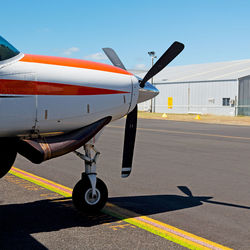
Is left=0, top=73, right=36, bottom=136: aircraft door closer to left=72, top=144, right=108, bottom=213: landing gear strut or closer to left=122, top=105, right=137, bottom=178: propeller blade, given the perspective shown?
left=72, top=144, right=108, bottom=213: landing gear strut

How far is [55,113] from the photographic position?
5.30 m

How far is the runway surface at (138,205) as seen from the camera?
484 centimetres

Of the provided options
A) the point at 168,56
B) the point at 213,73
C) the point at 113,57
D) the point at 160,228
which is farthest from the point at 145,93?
the point at 213,73

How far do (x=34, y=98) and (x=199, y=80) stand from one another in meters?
44.3

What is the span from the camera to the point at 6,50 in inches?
202

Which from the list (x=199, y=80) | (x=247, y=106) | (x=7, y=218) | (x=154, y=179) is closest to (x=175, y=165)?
(x=154, y=179)

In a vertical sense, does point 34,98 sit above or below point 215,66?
below

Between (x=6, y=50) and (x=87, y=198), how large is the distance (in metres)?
2.31

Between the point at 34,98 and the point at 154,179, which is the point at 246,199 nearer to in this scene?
the point at 154,179

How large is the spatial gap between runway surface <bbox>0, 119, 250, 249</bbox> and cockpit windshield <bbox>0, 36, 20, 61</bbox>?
2.16 meters

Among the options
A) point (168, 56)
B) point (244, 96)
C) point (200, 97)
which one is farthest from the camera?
point (200, 97)

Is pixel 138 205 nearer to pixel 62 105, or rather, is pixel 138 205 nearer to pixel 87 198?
pixel 87 198

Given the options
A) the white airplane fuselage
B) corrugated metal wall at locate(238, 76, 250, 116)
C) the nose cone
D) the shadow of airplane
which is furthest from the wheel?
corrugated metal wall at locate(238, 76, 250, 116)

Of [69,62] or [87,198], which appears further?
[87,198]
